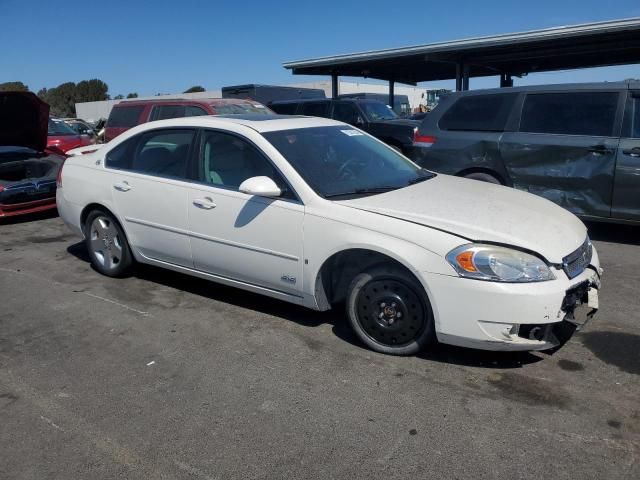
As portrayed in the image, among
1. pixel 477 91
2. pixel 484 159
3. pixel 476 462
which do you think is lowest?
pixel 476 462

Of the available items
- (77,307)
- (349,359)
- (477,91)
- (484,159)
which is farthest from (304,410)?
(477,91)

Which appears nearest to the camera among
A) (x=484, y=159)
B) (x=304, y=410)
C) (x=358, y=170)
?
(x=304, y=410)

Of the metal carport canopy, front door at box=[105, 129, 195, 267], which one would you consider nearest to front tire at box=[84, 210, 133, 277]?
front door at box=[105, 129, 195, 267]

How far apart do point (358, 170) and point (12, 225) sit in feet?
21.0

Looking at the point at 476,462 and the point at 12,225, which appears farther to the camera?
the point at 12,225

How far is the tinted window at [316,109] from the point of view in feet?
45.3

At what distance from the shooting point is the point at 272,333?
162 inches

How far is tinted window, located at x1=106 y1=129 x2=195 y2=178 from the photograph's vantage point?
15.5 feet

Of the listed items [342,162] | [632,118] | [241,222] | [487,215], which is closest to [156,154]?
[241,222]

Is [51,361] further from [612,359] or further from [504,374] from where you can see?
[612,359]

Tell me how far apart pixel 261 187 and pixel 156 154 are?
5.11ft

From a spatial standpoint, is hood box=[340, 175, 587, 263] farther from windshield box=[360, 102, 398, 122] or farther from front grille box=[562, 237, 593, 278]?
windshield box=[360, 102, 398, 122]

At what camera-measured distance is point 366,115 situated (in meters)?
13.0

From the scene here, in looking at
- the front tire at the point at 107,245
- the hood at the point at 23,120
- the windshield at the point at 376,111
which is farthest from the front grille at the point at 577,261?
the windshield at the point at 376,111
